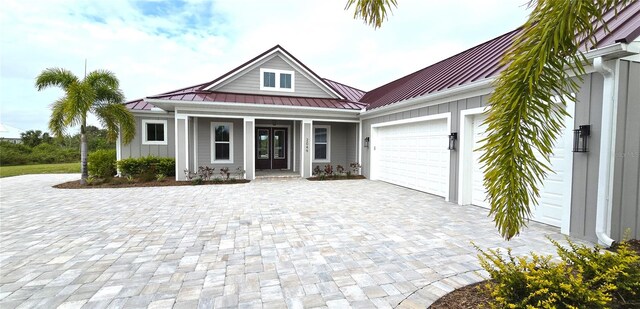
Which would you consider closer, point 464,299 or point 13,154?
point 464,299

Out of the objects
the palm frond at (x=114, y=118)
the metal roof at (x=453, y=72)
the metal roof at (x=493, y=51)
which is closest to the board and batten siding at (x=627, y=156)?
the metal roof at (x=493, y=51)

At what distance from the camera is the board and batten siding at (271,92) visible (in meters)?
12.4

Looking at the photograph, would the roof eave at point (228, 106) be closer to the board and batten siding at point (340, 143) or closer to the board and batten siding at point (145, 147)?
the board and batten siding at point (340, 143)

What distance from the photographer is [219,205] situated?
6684 mm

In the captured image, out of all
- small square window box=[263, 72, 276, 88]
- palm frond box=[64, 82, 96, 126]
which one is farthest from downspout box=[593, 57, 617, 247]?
palm frond box=[64, 82, 96, 126]

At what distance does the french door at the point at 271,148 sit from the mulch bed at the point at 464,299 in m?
12.1

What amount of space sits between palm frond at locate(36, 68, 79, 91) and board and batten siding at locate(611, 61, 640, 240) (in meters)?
13.4

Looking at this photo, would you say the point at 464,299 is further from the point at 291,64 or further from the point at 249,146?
the point at 291,64

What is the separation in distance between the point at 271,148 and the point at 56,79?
8.31 meters

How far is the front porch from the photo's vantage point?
10.8 m

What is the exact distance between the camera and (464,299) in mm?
2559

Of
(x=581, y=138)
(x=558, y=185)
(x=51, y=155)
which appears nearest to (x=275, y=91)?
(x=558, y=185)

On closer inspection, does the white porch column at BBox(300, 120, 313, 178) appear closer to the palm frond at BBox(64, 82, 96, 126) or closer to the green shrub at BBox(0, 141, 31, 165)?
the palm frond at BBox(64, 82, 96, 126)

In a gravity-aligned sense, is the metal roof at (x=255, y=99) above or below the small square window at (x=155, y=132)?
above
